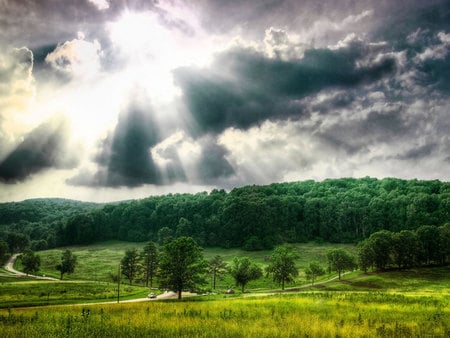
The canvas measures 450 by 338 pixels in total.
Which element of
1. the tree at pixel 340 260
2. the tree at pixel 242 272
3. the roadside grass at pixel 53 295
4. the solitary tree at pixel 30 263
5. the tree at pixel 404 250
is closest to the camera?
the roadside grass at pixel 53 295

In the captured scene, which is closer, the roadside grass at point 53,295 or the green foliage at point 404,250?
the roadside grass at point 53,295

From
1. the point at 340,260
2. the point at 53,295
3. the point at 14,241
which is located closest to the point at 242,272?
the point at 340,260

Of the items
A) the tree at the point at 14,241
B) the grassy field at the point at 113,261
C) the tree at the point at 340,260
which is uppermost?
the tree at the point at 14,241

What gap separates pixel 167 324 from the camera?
21.1 m

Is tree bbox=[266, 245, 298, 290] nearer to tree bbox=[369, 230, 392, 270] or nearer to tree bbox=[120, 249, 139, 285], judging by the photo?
tree bbox=[369, 230, 392, 270]

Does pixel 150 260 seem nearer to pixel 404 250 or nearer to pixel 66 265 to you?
pixel 66 265

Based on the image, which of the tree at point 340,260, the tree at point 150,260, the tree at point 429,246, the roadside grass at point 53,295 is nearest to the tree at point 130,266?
the tree at point 150,260

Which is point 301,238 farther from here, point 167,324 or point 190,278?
point 167,324

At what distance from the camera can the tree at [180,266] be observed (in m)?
59.8

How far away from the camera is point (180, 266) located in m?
60.5

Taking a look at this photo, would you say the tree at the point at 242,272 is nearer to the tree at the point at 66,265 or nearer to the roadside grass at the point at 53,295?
the roadside grass at the point at 53,295

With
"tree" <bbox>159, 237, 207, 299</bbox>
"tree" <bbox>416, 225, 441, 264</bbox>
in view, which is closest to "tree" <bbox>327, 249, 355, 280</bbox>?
"tree" <bbox>416, 225, 441, 264</bbox>

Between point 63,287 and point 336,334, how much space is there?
78.1 meters

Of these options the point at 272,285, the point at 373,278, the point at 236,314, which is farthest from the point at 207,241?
the point at 236,314
